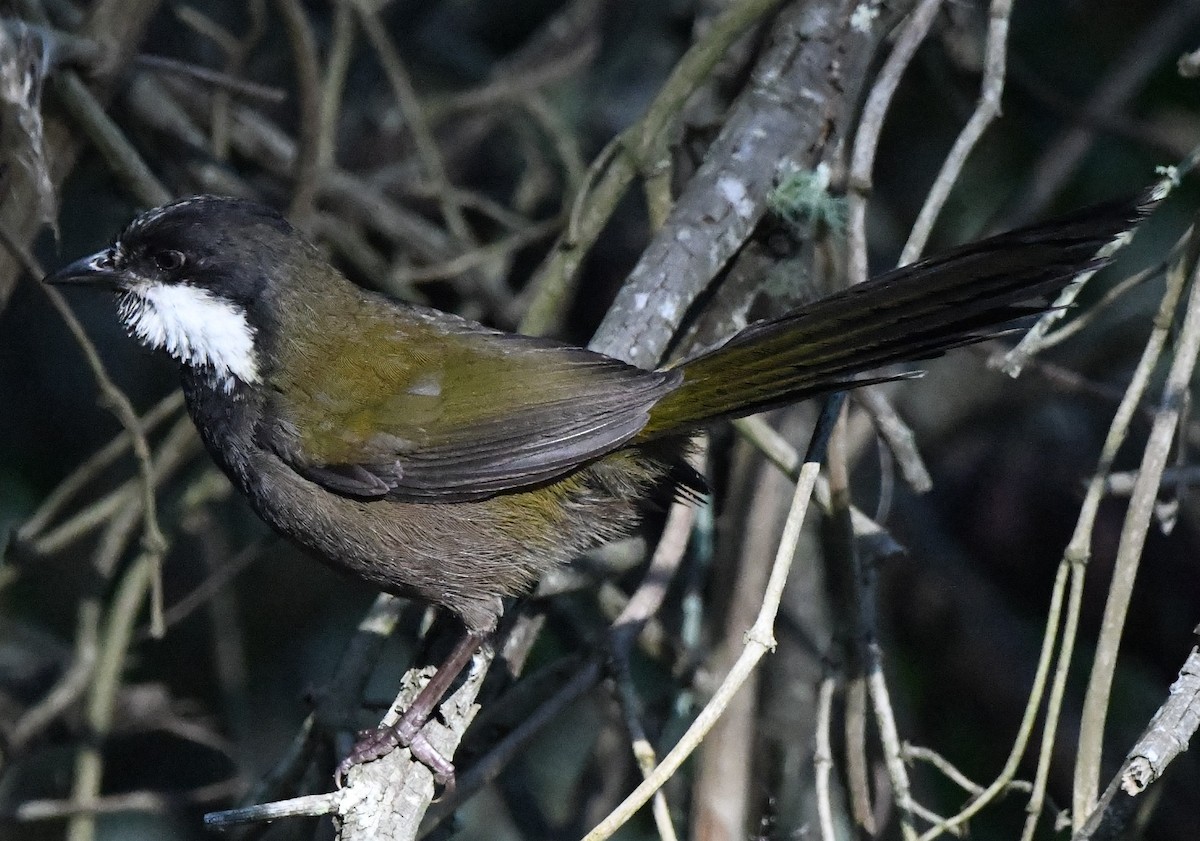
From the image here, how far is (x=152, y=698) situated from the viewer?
410 centimetres

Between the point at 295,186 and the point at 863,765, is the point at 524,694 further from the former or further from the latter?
the point at 295,186

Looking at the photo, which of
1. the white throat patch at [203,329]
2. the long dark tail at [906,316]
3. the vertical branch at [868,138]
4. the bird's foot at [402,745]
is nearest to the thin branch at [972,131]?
the vertical branch at [868,138]

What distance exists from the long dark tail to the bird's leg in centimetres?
83

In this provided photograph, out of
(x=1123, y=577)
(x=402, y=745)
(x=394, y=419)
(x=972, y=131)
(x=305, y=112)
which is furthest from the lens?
(x=305, y=112)

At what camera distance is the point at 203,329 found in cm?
341

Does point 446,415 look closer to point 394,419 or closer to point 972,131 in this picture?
point 394,419

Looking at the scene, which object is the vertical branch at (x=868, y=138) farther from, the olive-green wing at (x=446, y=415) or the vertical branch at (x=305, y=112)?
the vertical branch at (x=305, y=112)

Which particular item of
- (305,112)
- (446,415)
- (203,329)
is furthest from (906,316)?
(305,112)

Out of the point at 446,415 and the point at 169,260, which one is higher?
the point at 169,260

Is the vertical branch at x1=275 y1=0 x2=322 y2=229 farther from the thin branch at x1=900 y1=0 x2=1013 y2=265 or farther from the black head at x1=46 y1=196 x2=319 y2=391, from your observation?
the thin branch at x1=900 y1=0 x2=1013 y2=265

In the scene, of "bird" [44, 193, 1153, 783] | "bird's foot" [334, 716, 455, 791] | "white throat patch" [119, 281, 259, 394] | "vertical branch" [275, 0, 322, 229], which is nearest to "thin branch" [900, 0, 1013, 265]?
"bird" [44, 193, 1153, 783]

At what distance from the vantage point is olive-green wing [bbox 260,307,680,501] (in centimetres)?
326

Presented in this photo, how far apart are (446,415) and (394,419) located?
134 millimetres

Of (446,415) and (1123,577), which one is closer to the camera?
(1123,577)
